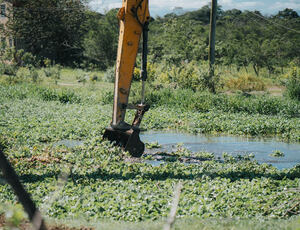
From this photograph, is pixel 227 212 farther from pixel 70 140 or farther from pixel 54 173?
pixel 70 140

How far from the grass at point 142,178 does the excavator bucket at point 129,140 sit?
0.28 meters

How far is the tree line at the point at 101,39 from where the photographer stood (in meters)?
29.8

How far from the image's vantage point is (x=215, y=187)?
6.54 metres

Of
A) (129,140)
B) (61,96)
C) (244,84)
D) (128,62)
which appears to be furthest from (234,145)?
(244,84)

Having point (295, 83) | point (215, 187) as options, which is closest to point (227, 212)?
point (215, 187)

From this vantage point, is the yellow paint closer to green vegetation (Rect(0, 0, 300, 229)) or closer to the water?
green vegetation (Rect(0, 0, 300, 229))

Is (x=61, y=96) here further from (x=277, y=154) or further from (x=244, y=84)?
(x=277, y=154)

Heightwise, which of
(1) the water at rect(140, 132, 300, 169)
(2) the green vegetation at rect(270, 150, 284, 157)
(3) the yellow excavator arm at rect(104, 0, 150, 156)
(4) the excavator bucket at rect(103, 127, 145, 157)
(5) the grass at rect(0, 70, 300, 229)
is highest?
(3) the yellow excavator arm at rect(104, 0, 150, 156)

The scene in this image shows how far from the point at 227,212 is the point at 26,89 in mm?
14893

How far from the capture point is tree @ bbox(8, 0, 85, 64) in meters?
34.3

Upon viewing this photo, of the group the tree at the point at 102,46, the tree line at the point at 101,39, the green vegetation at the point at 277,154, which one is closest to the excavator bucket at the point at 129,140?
the green vegetation at the point at 277,154

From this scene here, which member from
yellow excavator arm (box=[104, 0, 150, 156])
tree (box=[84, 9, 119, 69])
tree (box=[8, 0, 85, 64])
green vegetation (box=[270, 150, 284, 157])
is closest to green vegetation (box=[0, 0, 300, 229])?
yellow excavator arm (box=[104, 0, 150, 156])

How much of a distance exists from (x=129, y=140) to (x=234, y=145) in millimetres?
3104

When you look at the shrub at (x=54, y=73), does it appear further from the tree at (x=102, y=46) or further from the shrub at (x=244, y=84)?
the shrub at (x=244, y=84)
